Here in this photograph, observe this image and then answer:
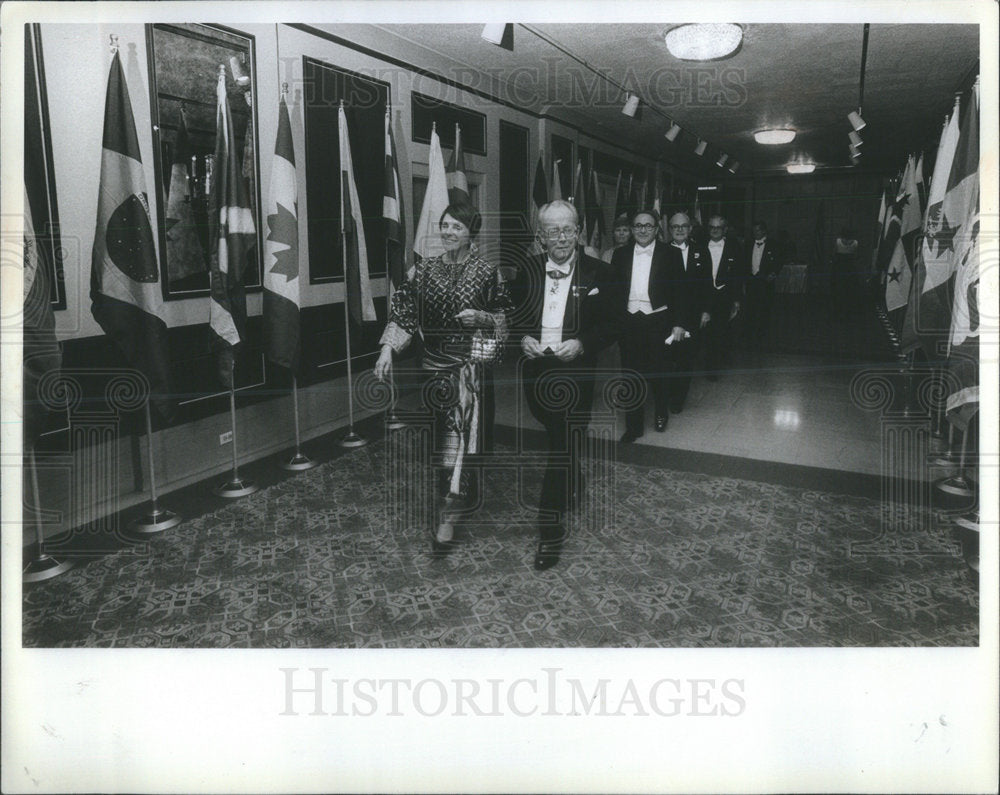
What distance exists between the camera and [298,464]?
4.05 m

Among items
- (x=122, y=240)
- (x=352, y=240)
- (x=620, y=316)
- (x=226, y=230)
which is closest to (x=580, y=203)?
(x=620, y=316)

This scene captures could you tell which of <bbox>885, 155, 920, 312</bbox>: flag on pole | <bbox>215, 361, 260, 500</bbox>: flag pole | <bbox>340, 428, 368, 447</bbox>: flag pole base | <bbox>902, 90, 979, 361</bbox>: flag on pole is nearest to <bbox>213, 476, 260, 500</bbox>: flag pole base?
<bbox>215, 361, 260, 500</bbox>: flag pole

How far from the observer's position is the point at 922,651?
1771 mm

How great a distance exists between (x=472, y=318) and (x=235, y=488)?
1.65 meters

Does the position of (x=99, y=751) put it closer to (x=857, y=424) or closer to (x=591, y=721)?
(x=591, y=721)

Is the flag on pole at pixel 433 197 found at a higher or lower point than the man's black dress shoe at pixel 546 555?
higher

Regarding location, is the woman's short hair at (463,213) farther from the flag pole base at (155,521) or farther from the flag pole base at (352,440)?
the flag pole base at (352,440)

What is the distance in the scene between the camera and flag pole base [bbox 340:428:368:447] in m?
4.46

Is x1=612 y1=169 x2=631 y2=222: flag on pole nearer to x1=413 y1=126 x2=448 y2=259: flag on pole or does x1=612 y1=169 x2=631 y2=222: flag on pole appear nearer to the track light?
x1=413 y1=126 x2=448 y2=259: flag on pole

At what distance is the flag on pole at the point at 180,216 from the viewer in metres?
3.64

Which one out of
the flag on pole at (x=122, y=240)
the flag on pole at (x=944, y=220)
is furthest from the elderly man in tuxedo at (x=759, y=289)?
the flag on pole at (x=122, y=240)

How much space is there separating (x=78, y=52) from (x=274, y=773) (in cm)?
299

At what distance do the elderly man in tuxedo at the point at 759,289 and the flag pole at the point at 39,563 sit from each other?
23.6 ft

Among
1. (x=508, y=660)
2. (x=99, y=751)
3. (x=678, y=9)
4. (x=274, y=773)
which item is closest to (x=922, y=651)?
(x=508, y=660)
